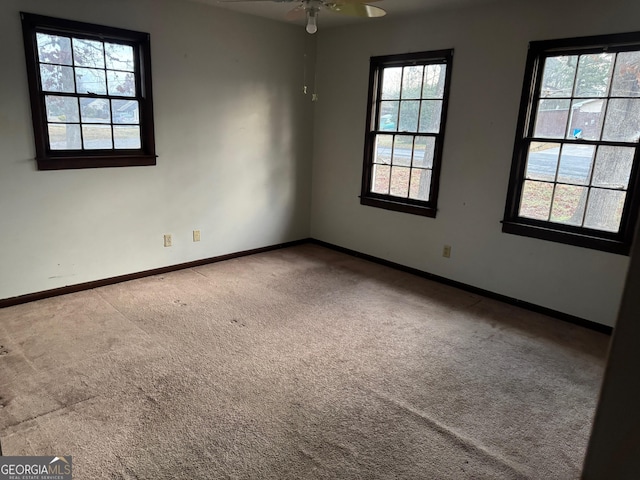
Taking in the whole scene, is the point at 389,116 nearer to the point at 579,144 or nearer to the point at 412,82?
the point at 412,82

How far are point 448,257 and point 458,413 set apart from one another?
2.14 meters

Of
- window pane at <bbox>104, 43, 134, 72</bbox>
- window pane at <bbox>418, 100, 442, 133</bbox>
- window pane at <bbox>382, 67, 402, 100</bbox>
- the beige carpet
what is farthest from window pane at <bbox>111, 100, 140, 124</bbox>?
window pane at <bbox>418, 100, 442, 133</bbox>

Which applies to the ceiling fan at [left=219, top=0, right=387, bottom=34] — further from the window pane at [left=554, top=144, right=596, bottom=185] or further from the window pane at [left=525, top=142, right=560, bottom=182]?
the window pane at [left=554, top=144, right=596, bottom=185]

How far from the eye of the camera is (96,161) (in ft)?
12.1

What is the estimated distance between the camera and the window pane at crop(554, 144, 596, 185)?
335cm

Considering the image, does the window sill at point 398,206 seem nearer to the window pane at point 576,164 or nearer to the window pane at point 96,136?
the window pane at point 576,164

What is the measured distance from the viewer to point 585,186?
3395 mm

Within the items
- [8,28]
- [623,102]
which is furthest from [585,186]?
[8,28]

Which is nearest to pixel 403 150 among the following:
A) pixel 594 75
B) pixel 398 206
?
pixel 398 206

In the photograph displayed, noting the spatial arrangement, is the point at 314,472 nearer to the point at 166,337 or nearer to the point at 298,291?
the point at 166,337

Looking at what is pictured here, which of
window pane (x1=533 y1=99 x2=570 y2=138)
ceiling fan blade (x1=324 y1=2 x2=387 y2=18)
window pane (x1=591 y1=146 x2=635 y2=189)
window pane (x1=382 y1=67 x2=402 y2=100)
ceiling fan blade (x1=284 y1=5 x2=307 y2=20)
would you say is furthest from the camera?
window pane (x1=382 y1=67 x2=402 y2=100)

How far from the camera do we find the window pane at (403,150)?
4.45 metres

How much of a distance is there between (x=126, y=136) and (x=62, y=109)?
54cm

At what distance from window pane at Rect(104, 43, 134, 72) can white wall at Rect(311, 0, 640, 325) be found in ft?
7.05
